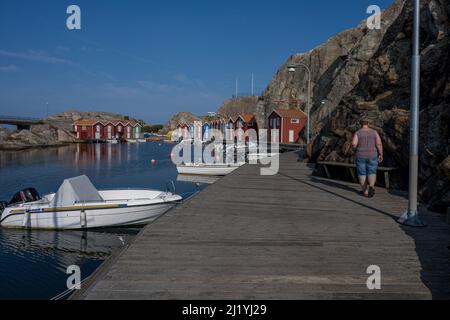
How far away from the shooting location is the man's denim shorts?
10242mm

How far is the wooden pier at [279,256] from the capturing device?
4.34m

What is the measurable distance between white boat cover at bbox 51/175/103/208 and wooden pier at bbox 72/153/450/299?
25.5ft

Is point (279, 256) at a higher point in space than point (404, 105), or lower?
lower

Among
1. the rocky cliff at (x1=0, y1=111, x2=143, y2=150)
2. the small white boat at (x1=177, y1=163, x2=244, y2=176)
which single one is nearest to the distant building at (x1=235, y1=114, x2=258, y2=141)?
the small white boat at (x1=177, y1=163, x2=244, y2=176)

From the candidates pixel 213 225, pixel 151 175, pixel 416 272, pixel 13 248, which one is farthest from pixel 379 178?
pixel 151 175

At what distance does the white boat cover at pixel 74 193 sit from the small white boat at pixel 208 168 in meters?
18.7

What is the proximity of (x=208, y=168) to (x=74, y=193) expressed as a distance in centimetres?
2002

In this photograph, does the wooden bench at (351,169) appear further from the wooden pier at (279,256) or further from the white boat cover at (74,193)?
the white boat cover at (74,193)

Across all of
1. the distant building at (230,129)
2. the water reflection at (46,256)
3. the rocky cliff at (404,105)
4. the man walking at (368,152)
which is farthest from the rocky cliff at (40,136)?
the man walking at (368,152)

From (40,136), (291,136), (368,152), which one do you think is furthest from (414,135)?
(40,136)

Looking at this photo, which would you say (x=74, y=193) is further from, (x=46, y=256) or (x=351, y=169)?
(x=351, y=169)

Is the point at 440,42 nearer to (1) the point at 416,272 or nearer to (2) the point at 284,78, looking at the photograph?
(1) the point at 416,272

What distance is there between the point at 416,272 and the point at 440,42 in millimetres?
10967

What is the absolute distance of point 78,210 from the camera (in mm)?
15586
